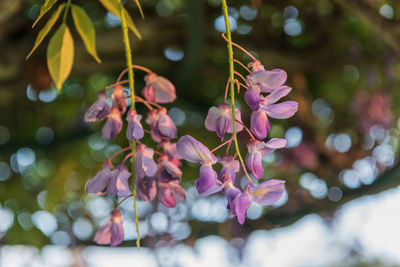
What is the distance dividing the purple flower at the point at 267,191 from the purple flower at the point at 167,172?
0.06 m

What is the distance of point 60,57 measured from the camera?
297mm

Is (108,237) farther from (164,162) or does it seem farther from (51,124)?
(51,124)

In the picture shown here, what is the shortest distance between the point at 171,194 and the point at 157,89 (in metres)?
0.08

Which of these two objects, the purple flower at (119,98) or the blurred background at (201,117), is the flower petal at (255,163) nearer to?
the purple flower at (119,98)

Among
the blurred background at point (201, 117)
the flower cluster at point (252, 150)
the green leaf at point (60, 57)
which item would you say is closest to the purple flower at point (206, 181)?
the flower cluster at point (252, 150)

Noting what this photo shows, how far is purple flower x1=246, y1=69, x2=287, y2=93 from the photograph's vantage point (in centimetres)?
26

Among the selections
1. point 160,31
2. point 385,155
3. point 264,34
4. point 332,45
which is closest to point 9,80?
point 160,31

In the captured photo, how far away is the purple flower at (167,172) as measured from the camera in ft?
1.01

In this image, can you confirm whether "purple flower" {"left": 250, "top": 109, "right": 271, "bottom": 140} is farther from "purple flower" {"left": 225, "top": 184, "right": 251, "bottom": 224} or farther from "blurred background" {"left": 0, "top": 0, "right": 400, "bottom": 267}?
"blurred background" {"left": 0, "top": 0, "right": 400, "bottom": 267}

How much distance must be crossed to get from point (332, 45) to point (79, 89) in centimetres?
60

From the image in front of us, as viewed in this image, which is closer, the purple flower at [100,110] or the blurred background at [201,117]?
the purple flower at [100,110]

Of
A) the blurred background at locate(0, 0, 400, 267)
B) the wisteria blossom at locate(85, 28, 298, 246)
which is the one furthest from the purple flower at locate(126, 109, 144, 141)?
the blurred background at locate(0, 0, 400, 267)

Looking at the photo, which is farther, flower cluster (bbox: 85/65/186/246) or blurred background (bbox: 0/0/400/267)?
blurred background (bbox: 0/0/400/267)

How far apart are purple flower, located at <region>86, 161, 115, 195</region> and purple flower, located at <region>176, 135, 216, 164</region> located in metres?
0.08
